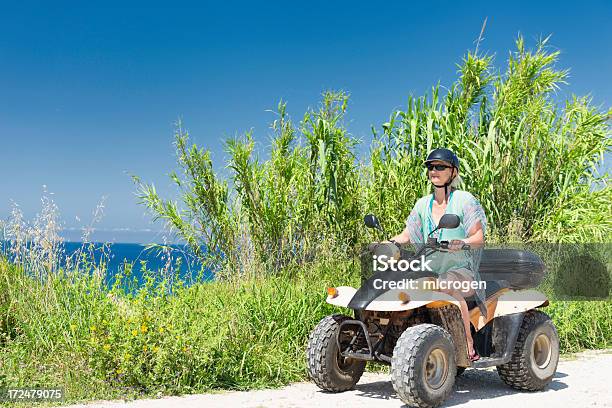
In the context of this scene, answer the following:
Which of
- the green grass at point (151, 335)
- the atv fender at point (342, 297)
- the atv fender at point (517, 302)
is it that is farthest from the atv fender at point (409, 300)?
the green grass at point (151, 335)

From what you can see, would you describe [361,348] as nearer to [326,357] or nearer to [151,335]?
[326,357]

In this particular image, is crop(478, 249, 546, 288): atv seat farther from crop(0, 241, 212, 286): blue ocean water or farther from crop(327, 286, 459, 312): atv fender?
crop(0, 241, 212, 286): blue ocean water

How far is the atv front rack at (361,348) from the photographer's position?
5293 millimetres

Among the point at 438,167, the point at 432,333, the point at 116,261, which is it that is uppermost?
the point at 438,167

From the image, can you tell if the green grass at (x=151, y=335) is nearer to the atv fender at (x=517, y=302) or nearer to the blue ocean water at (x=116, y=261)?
the blue ocean water at (x=116, y=261)

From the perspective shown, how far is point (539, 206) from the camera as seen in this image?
32.6 feet

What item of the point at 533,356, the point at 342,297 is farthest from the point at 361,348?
the point at 533,356

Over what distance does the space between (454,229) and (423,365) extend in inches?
44.1

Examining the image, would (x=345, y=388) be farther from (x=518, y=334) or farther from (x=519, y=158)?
(x=519, y=158)

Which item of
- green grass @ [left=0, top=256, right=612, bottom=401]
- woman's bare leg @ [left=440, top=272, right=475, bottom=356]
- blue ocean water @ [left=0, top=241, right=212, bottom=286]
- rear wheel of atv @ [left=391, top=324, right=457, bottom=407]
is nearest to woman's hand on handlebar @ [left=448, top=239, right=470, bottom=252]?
woman's bare leg @ [left=440, top=272, right=475, bottom=356]

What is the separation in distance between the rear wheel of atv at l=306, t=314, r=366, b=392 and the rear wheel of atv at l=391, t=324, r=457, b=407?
0.63m

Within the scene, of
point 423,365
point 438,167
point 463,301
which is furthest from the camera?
point 438,167

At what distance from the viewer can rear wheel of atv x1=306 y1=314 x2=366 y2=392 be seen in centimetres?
552

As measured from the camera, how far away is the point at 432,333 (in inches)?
201
